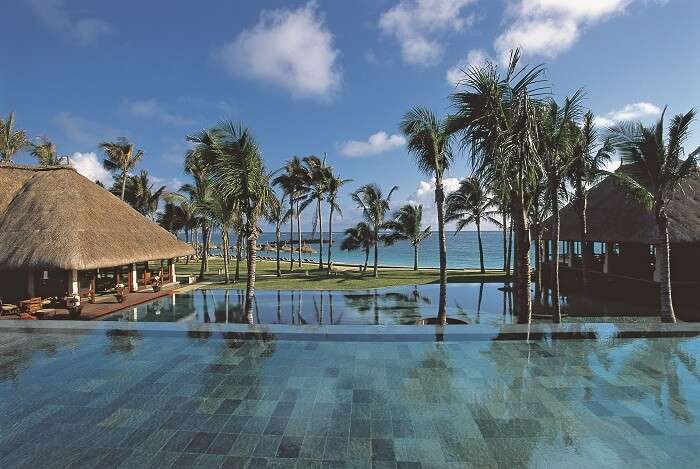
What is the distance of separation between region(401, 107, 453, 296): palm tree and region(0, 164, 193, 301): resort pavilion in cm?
1298

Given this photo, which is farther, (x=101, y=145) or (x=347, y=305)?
(x=101, y=145)

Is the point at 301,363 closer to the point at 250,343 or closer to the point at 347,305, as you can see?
the point at 250,343

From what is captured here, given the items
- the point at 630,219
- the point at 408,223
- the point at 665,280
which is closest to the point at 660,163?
the point at 665,280

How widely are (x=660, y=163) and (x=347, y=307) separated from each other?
38.8 ft

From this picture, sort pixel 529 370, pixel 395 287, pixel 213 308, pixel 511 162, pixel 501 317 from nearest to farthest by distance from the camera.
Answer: pixel 529 370 < pixel 511 162 < pixel 501 317 < pixel 213 308 < pixel 395 287

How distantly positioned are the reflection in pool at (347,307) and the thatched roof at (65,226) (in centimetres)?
276

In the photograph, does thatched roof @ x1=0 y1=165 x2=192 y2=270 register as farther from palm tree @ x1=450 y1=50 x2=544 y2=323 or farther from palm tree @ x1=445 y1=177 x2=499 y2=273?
palm tree @ x1=445 y1=177 x2=499 y2=273

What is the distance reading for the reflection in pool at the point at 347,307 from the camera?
46.9ft

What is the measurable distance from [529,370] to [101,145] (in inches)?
1542

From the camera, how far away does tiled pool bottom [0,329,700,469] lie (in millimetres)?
3562

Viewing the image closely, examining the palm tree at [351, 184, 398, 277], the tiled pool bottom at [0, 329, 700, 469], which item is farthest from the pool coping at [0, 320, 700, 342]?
the palm tree at [351, 184, 398, 277]

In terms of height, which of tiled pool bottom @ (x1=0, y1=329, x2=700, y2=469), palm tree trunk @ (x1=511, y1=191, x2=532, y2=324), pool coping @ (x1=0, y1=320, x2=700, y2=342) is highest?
palm tree trunk @ (x1=511, y1=191, x2=532, y2=324)

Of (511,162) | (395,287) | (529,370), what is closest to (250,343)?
Answer: (529,370)

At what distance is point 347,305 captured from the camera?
56.3 feet
